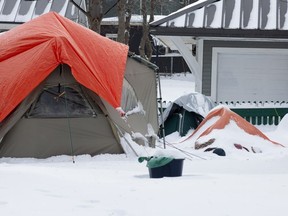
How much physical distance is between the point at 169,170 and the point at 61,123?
3.45 metres

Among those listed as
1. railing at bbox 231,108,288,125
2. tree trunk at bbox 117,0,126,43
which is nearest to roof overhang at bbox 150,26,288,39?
railing at bbox 231,108,288,125

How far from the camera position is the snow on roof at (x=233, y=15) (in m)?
18.2

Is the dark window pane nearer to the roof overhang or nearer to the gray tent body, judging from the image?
the gray tent body

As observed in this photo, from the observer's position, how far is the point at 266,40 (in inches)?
769

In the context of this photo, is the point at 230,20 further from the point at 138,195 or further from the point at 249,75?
the point at 138,195

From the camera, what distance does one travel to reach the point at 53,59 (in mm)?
11203

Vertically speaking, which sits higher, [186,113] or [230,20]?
[230,20]

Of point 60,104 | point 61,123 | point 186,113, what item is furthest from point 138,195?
point 186,113

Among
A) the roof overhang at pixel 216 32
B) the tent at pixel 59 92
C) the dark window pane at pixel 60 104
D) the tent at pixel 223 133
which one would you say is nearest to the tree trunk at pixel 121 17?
the roof overhang at pixel 216 32

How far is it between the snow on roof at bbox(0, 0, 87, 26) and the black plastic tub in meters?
17.8

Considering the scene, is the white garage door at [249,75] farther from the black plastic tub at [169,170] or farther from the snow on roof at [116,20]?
the snow on roof at [116,20]

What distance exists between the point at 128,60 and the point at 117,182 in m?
5.95

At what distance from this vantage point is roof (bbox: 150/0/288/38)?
18.1m

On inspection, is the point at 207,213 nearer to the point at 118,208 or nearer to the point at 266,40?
the point at 118,208
